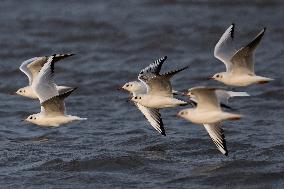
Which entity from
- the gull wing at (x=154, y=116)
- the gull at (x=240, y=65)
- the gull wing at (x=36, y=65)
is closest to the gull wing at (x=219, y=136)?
the gull at (x=240, y=65)

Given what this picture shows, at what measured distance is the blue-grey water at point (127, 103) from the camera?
1409 centimetres

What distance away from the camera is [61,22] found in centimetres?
2766

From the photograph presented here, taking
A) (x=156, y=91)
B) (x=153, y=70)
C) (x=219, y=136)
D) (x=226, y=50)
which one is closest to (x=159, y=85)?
(x=156, y=91)

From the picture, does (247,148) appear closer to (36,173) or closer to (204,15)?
(36,173)

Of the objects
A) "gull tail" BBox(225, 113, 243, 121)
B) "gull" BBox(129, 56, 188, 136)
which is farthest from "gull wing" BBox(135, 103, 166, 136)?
"gull tail" BBox(225, 113, 243, 121)

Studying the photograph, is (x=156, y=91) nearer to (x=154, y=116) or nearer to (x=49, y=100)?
(x=154, y=116)

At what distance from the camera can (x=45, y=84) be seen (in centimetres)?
1551

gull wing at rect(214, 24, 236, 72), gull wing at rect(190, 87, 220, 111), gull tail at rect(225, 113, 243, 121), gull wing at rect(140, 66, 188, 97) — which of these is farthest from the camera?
gull wing at rect(214, 24, 236, 72)

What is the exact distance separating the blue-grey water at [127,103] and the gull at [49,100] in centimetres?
62

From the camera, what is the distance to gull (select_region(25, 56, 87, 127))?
14.4 metres

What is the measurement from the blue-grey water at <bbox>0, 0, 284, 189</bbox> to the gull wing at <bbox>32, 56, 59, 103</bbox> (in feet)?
2.94

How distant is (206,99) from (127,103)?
7.14m

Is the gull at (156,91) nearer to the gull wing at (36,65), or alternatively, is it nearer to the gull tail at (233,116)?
the gull tail at (233,116)

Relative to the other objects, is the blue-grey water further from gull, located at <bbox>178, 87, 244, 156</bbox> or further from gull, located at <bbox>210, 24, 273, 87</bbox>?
gull, located at <bbox>210, 24, 273, 87</bbox>
